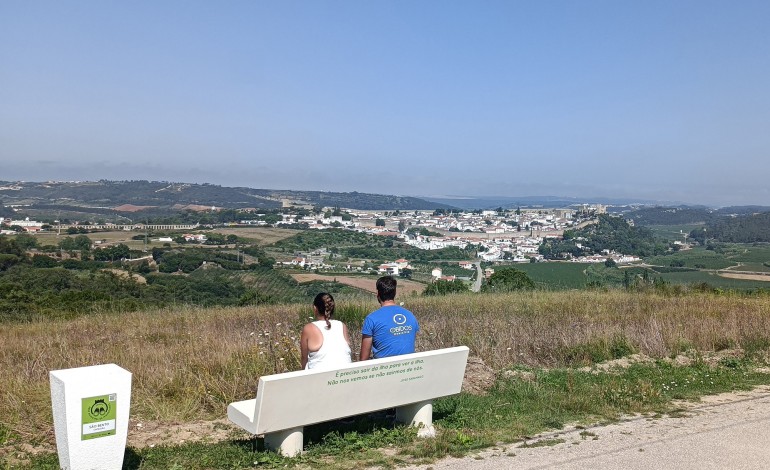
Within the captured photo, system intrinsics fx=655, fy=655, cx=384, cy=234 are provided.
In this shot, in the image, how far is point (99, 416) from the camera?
462 cm

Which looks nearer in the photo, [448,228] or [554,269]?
[554,269]

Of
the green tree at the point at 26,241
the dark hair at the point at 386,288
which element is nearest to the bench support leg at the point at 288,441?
the dark hair at the point at 386,288

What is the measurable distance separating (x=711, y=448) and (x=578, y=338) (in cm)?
464

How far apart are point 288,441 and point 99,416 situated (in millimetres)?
1477

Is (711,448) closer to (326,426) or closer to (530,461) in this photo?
(530,461)

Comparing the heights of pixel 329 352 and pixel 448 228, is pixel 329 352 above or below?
above

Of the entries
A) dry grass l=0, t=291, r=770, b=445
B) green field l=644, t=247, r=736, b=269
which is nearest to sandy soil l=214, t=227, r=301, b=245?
green field l=644, t=247, r=736, b=269

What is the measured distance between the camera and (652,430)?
6.19 m

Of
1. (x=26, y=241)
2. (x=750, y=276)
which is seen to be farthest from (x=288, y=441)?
(x=26, y=241)

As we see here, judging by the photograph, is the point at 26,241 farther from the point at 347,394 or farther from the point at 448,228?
the point at 448,228

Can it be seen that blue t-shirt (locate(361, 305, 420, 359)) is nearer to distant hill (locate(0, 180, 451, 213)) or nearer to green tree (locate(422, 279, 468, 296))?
green tree (locate(422, 279, 468, 296))

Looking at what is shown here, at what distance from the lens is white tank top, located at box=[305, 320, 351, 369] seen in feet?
19.5

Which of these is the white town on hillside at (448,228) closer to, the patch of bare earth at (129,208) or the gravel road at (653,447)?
the patch of bare earth at (129,208)

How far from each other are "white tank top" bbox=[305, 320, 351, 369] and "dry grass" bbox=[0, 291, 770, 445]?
174cm
